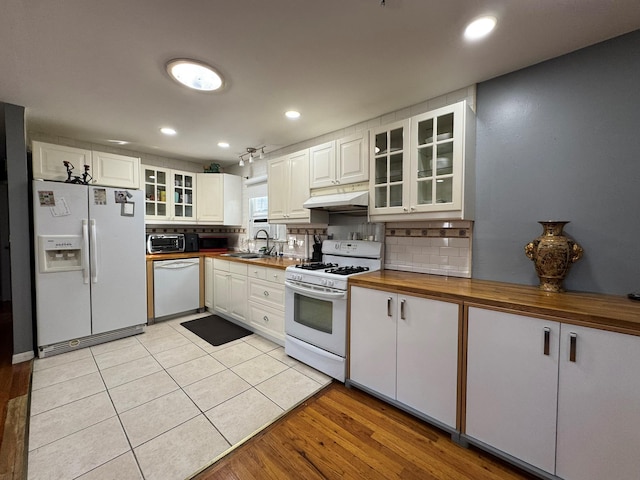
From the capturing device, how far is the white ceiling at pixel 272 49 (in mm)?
1391

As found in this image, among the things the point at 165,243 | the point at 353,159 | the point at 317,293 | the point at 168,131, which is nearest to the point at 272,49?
the point at 353,159

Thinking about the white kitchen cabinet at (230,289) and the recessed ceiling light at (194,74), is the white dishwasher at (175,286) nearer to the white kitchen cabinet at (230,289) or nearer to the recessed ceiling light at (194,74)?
the white kitchen cabinet at (230,289)

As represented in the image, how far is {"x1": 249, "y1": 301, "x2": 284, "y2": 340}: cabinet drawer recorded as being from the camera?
2.84 m

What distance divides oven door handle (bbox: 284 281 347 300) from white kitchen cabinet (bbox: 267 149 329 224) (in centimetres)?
78

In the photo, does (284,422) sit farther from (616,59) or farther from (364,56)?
(616,59)

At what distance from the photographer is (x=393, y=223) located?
8.51 feet

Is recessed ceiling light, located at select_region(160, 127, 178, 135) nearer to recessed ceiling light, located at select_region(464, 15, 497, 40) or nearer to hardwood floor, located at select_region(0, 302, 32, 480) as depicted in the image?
hardwood floor, located at select_region(0, 302, 32, 480)

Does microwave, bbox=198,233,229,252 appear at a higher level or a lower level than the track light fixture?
lower

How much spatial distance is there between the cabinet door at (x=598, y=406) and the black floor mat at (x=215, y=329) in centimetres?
284

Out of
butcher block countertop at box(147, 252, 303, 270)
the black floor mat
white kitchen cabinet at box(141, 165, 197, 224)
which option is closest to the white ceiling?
white kitchen cabinet at box(141, 165, 197, 224)

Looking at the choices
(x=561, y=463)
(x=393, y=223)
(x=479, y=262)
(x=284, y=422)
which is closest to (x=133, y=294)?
(x=284, y=422)

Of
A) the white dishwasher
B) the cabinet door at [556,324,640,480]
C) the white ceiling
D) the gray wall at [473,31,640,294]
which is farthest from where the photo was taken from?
the white dishwasher

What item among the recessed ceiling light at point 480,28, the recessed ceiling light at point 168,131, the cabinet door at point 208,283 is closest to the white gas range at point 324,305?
the recessed ceiling light at point 480,28

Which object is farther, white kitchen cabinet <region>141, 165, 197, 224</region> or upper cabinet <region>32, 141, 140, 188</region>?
white kitchen cabinet <region>141, 165, 197, 224</region>
